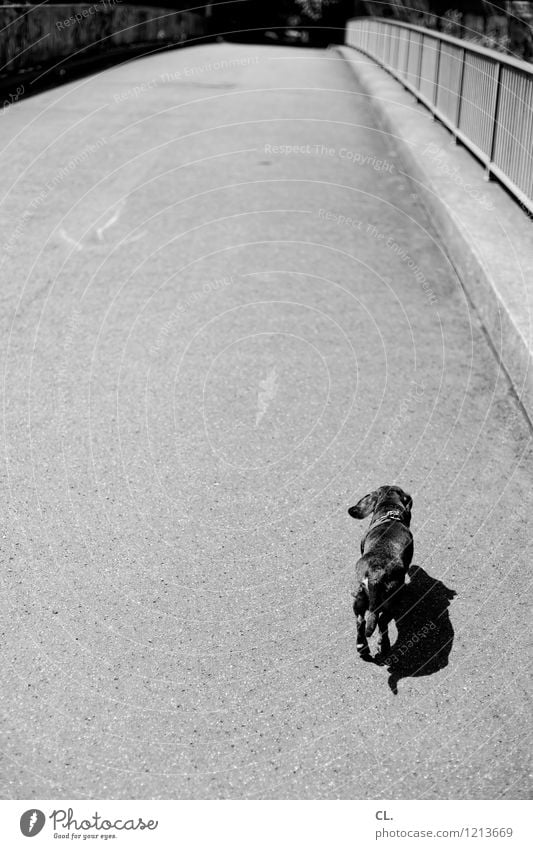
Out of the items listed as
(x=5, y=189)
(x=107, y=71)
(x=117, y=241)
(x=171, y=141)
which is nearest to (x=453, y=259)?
(x=117, y=241)

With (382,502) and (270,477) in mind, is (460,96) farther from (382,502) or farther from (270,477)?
(382,502)

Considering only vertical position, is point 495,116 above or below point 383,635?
above

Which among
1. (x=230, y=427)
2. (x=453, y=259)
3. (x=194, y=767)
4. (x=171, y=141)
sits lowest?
(x=194, y=767)

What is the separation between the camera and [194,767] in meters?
3.76

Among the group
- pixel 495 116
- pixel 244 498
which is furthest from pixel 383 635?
pixel 495 116

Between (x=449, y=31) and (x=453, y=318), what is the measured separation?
62.6ft

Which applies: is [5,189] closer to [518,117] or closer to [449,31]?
[518,117]

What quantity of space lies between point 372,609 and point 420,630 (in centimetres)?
43

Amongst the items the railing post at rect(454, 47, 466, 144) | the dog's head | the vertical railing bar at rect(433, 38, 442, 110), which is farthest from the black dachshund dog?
the vertical railing bar at rect(433, 38, 442, 110)

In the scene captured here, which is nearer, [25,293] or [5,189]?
[25,293]

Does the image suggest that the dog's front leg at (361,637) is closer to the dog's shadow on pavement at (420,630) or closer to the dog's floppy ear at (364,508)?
the dog's shadow on pavement at (420,630)

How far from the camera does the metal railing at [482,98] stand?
9.36 metres

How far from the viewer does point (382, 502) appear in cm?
490

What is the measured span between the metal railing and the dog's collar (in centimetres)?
504
